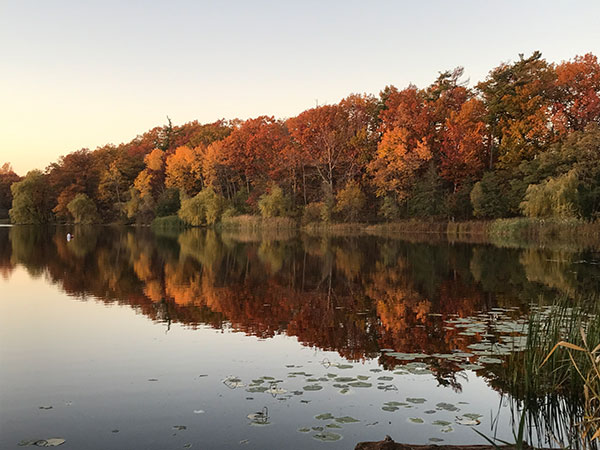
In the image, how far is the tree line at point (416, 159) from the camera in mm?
47312

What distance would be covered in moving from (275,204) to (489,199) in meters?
25.3

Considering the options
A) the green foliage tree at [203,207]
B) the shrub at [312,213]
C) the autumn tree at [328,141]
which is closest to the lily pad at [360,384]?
the shrub at [312,213]

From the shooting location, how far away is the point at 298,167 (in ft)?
219

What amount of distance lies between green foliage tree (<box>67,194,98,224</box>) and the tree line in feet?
0.85

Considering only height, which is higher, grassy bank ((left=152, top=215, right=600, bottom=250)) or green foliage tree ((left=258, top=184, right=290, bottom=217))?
green foliage tree ((left=258, top=184, right=290, bottom=217))

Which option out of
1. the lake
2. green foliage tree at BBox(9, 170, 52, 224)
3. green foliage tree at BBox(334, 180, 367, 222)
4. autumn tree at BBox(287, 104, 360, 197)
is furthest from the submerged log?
green foliage tree at BBox(9, 170, 52, 224)

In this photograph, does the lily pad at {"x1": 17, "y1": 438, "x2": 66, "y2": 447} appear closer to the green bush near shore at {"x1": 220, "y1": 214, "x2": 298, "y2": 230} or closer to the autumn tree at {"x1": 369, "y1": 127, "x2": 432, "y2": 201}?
the autumn tree at {"x1": 369, "y1": 127, "x2": 432, "y2": 201}

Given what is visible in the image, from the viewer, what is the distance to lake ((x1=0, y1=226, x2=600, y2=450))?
625 cm

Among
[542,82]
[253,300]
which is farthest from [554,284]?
[542,82]

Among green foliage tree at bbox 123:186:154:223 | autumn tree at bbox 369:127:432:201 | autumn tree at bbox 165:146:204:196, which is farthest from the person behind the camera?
green foliage tree at bbox 123:186:154:223

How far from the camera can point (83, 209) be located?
277 ft

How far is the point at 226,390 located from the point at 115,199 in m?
88.2

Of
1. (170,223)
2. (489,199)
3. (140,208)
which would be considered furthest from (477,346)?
(140,208)

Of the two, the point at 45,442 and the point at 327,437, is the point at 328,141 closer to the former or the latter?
the point at 327,437
